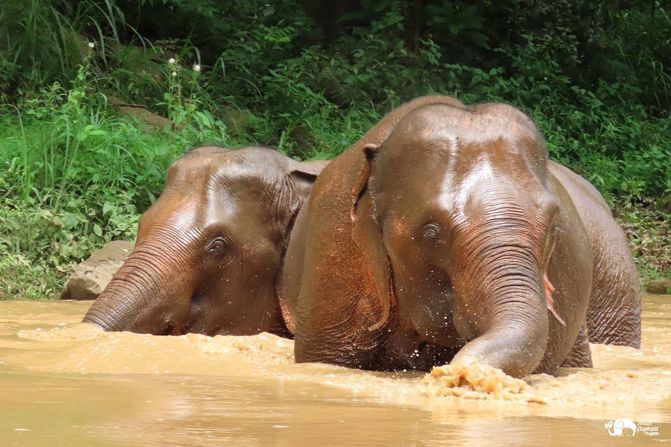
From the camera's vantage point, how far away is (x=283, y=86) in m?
15.6

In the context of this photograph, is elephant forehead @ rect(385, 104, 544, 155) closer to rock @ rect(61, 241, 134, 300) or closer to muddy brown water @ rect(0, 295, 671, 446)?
muddy brown water @ rect(0, 295, 671, 446)

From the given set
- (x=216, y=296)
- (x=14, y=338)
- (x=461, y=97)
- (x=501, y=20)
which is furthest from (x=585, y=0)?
(x=14, y=338)

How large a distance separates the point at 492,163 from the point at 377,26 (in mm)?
11057

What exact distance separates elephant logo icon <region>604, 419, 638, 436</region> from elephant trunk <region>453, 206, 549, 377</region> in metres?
0.68

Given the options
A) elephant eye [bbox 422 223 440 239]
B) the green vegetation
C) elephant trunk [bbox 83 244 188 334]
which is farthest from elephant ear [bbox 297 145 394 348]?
the green vegetation

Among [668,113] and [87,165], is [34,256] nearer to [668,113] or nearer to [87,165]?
[87,165]

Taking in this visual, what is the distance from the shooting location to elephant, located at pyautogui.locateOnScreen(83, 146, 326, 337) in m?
8.34

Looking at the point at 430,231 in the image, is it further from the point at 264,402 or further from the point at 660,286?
the point at 660,286

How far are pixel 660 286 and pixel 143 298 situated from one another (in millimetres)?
5552

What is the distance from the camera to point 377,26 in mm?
16547

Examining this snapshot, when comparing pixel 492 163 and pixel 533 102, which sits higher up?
pixel 492 163

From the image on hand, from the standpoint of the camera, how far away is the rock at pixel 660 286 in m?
12.3

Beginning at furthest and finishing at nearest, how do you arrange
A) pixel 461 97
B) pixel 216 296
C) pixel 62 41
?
pixel 461 97, pixel 62 41, pixel 216 296

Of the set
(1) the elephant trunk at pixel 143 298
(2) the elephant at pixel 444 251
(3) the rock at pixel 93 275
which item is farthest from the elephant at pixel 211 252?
(3) the rock at pixel 93 275
